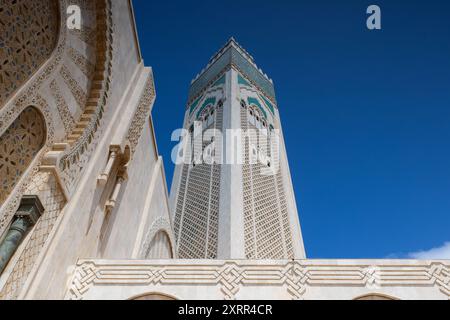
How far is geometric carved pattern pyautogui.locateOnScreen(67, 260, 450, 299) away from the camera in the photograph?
2498 mm

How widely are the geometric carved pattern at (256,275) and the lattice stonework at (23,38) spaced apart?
139 cm

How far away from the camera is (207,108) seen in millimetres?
9875

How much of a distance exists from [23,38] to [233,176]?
547cm

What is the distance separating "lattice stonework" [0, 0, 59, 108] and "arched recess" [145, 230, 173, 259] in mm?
3091

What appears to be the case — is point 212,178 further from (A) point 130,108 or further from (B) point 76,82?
(B) point 76,82

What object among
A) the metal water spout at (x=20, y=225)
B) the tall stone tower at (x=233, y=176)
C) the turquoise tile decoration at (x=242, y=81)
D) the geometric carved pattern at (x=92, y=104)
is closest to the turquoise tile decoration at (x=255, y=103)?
the tall stone tower at (x=233, y=176)

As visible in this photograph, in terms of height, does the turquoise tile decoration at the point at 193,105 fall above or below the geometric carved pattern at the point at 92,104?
above

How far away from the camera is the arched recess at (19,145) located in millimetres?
2107

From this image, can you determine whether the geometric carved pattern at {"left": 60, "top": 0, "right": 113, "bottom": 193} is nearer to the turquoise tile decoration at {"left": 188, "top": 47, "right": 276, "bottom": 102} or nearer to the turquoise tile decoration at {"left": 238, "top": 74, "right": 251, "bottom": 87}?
the turquoise tile decoration at {"left": 238, "top": 74, "right": 251, "bottom": 87}

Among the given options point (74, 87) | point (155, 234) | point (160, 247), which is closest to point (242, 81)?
point (160, 247)

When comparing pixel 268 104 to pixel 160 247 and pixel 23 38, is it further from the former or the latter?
pixel 23 38

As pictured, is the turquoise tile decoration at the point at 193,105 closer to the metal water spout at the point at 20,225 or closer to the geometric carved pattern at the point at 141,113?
the geometric carved pattern at the point at 141,113

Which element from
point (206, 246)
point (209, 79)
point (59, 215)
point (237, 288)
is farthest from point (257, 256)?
point (209, 79)

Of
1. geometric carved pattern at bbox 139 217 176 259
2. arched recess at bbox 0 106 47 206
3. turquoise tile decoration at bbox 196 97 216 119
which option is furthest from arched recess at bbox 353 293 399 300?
turquoise tile decoration at bbox 196 97 216 119
